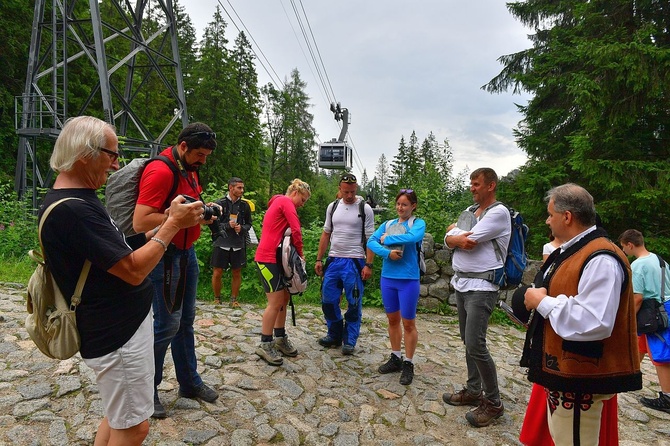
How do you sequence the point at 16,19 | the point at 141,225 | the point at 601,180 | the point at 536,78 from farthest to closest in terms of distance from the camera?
the point at 16,19 < the point at 536,78 < the point at 601,180 < the point at 141,225

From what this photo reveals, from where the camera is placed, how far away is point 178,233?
2850 millimetres

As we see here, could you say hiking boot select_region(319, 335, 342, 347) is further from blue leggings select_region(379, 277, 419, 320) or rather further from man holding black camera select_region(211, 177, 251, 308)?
man holding black camera select_region(211, 177, 251, 308)

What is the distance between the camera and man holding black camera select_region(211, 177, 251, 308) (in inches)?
261

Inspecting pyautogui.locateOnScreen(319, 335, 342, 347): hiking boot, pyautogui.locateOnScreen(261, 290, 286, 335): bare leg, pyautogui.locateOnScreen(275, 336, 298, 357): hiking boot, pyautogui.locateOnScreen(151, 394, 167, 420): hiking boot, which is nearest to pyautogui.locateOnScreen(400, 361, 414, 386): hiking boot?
pyautogui.locateOnScreen(319, 335, 342, 347): hiking boot

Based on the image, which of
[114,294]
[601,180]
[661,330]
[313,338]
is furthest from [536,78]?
[114,294]

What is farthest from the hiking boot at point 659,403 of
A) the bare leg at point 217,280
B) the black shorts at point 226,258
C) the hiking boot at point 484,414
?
the bare leg at point 217,280

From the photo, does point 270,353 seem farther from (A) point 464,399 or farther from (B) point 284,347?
(A) point 464,399

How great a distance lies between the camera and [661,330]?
4328mm

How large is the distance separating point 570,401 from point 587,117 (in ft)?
34.2

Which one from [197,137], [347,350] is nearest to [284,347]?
[347,350]

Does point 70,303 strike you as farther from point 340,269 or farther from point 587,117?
point 587,117

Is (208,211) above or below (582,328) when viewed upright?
above

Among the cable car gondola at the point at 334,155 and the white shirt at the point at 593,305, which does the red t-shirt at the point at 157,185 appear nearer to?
the white shirt at the point at 593,305

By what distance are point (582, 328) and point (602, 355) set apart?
218mm
